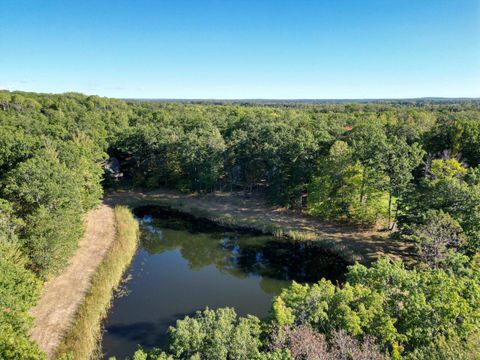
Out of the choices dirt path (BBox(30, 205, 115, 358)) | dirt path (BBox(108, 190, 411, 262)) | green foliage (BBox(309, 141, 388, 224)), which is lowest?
dirt path (BBox(108, 190, 411, 262))

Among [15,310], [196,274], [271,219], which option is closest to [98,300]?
[15,310]

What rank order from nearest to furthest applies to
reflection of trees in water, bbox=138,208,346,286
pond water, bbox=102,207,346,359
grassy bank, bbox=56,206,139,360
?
grassy bank, bbox=56,206,139,360 < pond water, bbox=102,207,346,359 < reflection of trees in water, bbox=138,208,346,286

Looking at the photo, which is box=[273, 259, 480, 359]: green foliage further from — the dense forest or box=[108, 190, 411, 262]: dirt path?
box=[108, 190, 411, 262]: dirt path

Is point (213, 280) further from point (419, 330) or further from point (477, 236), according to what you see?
point (477, 236)

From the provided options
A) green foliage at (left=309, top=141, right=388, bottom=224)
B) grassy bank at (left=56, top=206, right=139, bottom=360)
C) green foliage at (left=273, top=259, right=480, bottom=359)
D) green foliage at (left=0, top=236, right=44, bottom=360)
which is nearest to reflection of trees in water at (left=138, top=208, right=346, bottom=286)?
grassy bank at (left=56, top=206, right=139, bottom=360)

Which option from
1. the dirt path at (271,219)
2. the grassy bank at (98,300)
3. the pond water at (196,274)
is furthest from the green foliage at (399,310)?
the dirt path at (271,219)

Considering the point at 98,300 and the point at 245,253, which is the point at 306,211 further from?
the point at 98,300

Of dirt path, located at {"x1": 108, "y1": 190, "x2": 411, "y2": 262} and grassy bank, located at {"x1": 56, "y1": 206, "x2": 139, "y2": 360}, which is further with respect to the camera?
dirt path, located at {"x1": 108, "y1": 190, "x2": 411, "y2": 262}

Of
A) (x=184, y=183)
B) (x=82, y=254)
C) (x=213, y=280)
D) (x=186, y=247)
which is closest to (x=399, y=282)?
(x=213, y=280)
